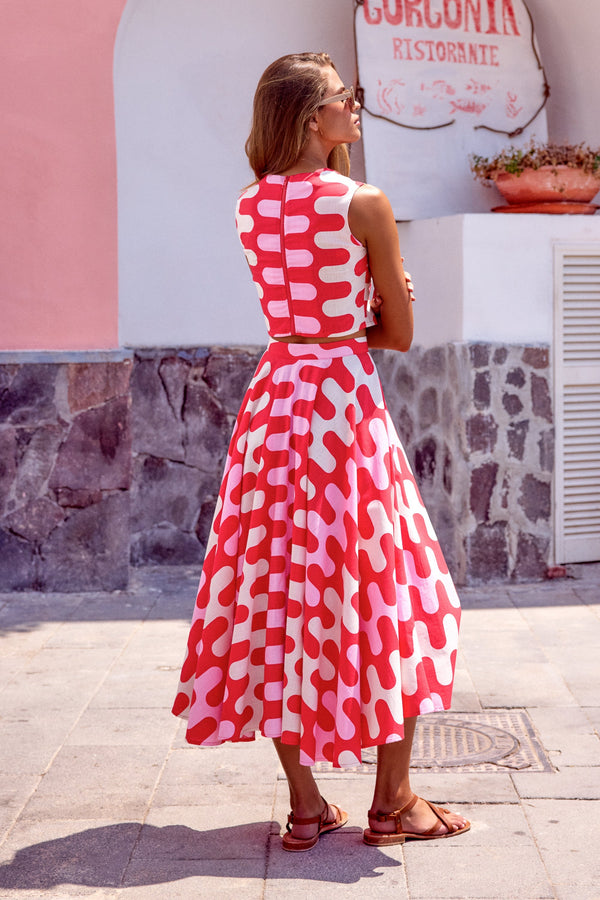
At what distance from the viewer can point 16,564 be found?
6.12 metres

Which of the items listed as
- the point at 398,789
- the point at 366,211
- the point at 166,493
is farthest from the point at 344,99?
the point at 166,493

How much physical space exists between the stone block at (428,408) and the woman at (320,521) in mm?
3502

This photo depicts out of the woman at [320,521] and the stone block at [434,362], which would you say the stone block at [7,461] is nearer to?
the stone block at [434,362]

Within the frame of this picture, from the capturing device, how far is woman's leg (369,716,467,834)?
299 cm

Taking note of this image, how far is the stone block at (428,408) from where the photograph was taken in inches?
258

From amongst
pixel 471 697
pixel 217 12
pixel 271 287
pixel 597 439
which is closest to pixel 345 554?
pixel 271 287

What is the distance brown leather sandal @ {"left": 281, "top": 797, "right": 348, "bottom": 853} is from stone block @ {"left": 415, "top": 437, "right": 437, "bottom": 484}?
358 cm

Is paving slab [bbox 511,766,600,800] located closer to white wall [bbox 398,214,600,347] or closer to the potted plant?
white wall [bbox 398,214,600,347]

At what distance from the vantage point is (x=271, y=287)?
3.01 m

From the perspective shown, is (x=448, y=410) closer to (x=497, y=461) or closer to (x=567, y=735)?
(x=497, y=461)

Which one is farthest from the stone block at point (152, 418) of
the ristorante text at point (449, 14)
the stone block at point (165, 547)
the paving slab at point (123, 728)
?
the paving slab at point (123, 728)

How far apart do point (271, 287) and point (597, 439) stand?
387 centimetres

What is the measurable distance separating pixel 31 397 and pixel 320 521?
11.4 feet

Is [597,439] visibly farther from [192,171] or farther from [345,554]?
[345,554]
